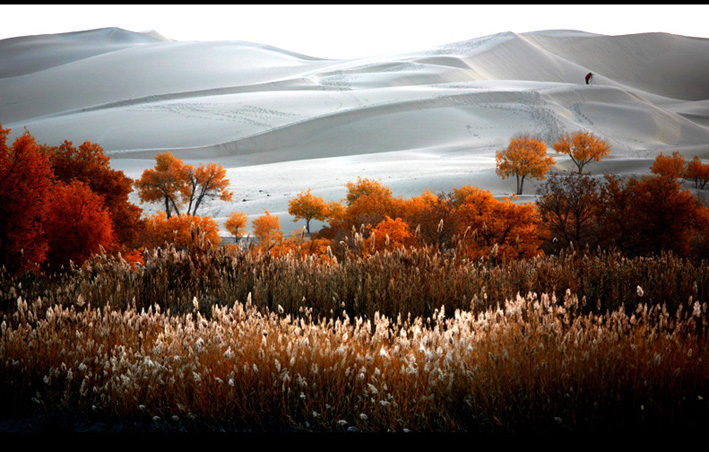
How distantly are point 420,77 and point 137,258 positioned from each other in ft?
468

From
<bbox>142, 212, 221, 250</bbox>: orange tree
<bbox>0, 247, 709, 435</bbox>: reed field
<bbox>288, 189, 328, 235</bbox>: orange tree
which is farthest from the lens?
<bbox>288, 189, 328, 235</bbox>: orange tree

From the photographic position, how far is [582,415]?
3262 millimetres

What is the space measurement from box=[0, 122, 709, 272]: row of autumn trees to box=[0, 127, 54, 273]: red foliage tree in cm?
2

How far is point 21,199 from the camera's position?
1129 centimetres

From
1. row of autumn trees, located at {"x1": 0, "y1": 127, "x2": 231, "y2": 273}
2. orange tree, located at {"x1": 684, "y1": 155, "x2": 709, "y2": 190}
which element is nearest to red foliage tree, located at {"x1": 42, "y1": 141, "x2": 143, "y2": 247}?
row of autumn trees, located at {"x1": 0, "y1": 127, "x2": 231, "y2": 273}

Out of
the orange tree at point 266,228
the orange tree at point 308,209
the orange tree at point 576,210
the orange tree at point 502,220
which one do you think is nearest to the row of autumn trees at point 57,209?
the orange tree at point 266,228

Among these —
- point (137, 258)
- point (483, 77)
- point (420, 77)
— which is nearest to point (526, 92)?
point (420, 77)

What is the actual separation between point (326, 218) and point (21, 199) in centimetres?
3435

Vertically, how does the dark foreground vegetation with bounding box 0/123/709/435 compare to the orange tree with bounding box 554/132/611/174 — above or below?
below

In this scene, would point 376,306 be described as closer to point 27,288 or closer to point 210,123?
point 27,288

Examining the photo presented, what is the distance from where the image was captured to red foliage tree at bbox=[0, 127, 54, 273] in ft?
36.4

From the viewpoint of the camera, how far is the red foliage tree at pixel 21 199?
11102mm

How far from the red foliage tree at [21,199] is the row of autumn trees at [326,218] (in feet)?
0.07

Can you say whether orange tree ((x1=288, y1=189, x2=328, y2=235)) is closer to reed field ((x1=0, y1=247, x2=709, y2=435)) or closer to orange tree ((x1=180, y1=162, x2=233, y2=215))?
orange tree ((x1=180, y1=162, x2=233, y2=215))
